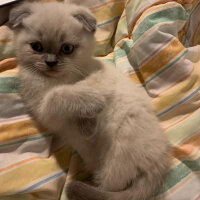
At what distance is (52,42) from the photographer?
32.8 inches

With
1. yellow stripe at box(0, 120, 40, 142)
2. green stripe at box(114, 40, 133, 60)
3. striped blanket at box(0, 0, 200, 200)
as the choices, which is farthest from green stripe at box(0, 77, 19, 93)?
green stripe at box(114, 40, 133, 60)

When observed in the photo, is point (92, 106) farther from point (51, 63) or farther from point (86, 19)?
point (86, 19)

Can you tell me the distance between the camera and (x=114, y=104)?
840 mm

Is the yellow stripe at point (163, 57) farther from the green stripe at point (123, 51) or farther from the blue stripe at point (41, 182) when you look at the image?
the blue stripe at point (41, 182)

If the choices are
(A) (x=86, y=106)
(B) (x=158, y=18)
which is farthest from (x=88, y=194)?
(B) (x=158, y=18)

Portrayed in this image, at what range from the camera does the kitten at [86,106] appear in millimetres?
797

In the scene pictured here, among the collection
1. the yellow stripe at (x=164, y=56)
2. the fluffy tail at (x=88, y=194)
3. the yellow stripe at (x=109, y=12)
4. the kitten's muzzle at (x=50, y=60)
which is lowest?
the fluffy tail at (x=88, y=194)

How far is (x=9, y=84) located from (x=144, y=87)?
671 millimetres

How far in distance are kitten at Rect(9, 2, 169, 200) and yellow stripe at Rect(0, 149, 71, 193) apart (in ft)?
0.36

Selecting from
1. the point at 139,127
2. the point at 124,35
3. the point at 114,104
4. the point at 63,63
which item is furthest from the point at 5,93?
the point at 124,35

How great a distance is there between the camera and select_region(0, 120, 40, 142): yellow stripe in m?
0.88

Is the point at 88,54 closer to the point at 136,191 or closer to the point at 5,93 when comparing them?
the point at 5,93

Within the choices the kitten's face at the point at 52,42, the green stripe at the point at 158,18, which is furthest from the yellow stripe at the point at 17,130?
the green stripe at the point at 158,18

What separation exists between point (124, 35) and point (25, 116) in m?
0.72
